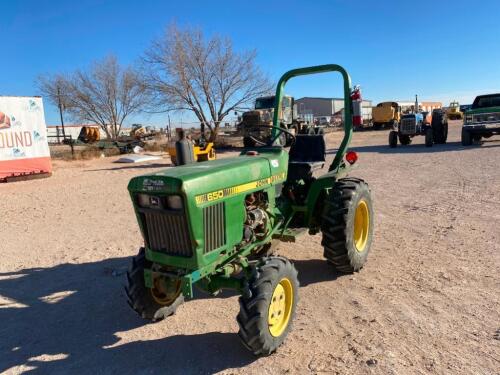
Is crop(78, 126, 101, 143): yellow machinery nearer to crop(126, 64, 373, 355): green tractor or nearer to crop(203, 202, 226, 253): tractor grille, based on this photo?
crop(126, 64, 373, 355): green tractor

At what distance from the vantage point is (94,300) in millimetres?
4379

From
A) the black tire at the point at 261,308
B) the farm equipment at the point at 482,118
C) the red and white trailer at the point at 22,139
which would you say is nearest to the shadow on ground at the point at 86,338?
the black tire at the point at 261,308

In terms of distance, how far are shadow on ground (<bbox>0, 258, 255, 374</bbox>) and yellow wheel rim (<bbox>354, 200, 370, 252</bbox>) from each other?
2122 mm

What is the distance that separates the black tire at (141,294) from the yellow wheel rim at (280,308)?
1.08m

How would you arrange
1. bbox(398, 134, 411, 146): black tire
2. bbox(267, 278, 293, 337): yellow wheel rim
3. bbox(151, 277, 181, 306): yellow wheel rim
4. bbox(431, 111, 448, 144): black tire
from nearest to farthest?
1. bbox(267, 278, 293, 337): yellow wheel rim
2. bbox(151, 277, 181, 306): yellow wheel rim
3. bbox(431, 111, 448, 144): black tire
4. bbox(398, 134, 411, 146): black tire

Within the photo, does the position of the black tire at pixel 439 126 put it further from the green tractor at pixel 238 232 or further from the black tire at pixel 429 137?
the green tractor at pixel 238 232

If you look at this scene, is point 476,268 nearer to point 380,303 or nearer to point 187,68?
point 380,303

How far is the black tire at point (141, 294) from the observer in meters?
3.58

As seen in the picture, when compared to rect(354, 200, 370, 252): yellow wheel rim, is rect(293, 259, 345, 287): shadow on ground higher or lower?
lower

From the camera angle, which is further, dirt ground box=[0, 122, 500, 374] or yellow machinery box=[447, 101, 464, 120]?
yellow machinery box=[447, 101, 464, 120]

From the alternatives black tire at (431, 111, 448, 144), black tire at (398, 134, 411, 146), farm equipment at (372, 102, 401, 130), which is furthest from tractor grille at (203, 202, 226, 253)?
farm equipment at (372, 102, 401, 130)

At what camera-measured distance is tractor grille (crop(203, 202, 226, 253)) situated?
10.5 ft

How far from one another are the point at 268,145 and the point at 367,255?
1.72 meters

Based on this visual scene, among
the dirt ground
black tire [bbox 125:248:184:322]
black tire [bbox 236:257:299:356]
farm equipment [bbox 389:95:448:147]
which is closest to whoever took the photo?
black tire [bbox 236:257:299:356]
